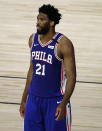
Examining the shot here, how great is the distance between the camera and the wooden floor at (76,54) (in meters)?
3.63

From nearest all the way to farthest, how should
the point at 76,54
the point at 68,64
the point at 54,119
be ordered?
the point at 68,64 < the point at 54,119 < the point at 76,54

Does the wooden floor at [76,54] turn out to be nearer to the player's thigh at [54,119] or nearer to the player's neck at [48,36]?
the player's thigh at [54,119]

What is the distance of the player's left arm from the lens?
8.20 ft

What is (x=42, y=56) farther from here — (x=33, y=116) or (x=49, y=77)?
(x=33, y=116)

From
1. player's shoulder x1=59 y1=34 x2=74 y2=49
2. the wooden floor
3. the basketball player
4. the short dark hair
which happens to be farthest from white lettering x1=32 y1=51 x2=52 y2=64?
the wooden floor

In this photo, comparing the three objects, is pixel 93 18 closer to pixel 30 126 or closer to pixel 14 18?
pixel 14 18

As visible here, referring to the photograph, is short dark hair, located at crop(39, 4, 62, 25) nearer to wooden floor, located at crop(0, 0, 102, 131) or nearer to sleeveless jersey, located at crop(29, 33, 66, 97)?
sleeveless jersey, located at crop(29, 33, 66, 97)

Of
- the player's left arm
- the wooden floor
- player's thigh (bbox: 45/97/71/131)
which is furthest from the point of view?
the wooden floor

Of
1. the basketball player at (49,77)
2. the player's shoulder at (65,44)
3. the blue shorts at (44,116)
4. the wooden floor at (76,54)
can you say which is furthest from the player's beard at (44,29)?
the wooden floor at (76,54)

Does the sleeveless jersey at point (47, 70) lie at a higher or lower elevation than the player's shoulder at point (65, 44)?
lower

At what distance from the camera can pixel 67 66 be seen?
98.8 inches

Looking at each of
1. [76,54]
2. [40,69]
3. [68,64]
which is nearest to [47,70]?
[40,69]

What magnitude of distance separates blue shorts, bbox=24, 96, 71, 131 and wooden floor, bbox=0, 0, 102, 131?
885 millimetres

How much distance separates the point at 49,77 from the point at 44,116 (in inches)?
11.1
